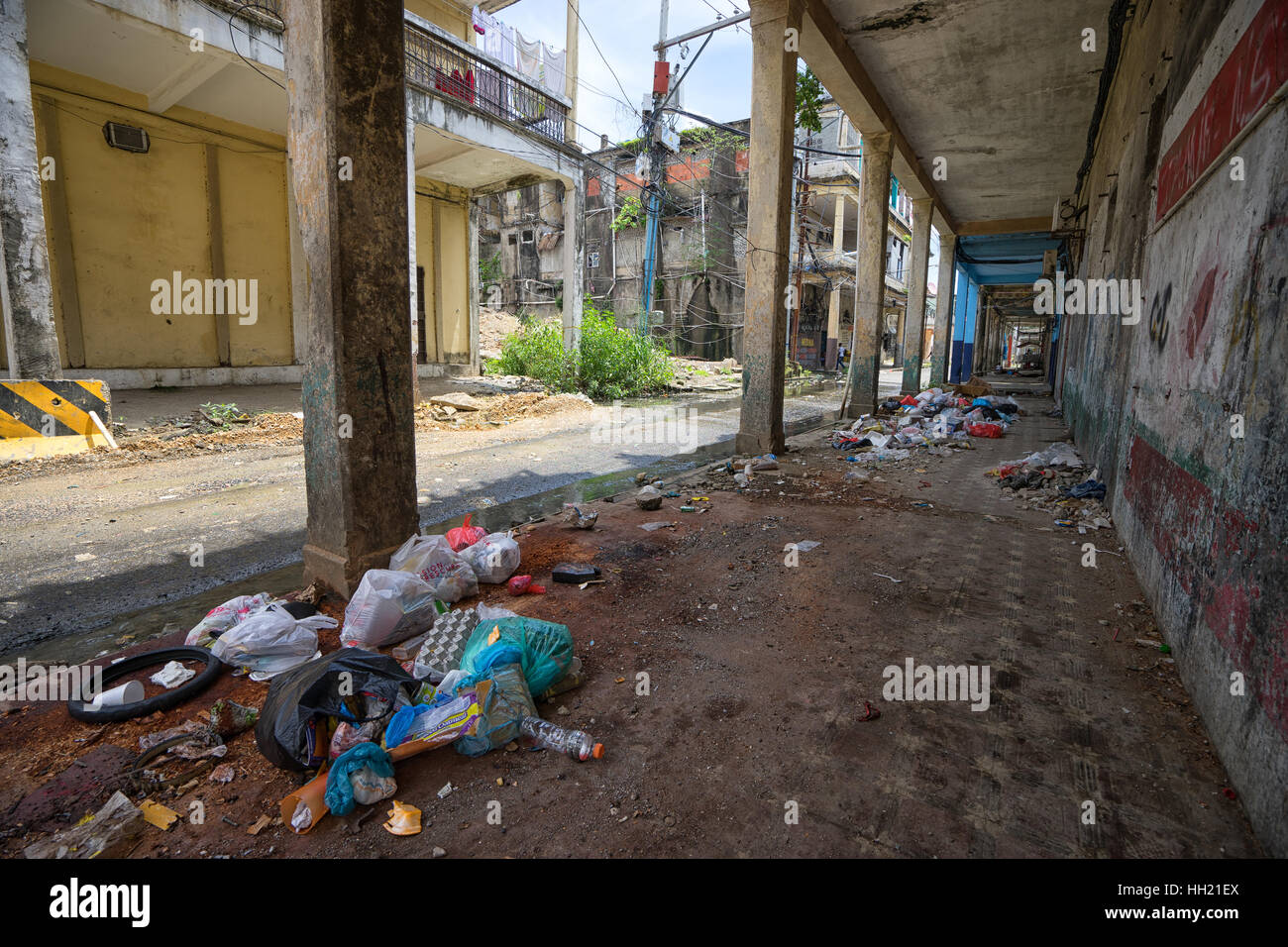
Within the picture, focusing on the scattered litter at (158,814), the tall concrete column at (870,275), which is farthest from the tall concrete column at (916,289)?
the scattered litter at (158,814)

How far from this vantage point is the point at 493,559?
3.05m

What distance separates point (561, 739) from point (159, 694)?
1417mm

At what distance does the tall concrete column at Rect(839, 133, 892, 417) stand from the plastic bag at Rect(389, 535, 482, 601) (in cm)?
804

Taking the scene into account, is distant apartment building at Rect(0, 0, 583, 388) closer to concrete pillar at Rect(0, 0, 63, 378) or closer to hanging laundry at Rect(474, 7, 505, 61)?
concrete pillar at Rect(0, 0, 63, 378)

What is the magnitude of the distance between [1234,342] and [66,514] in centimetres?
612

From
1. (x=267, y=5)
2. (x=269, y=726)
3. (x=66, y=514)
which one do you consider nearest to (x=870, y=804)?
(x=269, y=726)

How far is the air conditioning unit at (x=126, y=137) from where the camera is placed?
8.72m

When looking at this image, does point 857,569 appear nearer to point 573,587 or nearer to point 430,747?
point 573,587

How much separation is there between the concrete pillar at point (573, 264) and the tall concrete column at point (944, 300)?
8.29 meters

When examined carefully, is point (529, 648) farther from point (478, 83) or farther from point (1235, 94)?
point (478, 83)

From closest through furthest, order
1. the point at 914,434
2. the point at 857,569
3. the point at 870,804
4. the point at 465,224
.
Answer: the point at 870,804, the point at 857,569, the point at 914,434, the point at 465,224

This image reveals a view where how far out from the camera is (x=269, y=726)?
5.53ft

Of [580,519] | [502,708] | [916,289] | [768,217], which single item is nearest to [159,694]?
[502,708]

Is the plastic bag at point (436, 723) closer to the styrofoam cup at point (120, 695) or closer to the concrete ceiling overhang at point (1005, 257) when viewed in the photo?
the styrofoam cup at point (120, 695)
